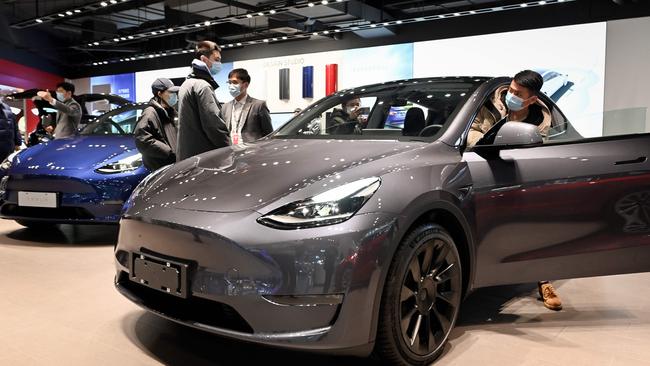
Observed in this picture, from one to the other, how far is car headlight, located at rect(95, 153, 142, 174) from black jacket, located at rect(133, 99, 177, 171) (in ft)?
0.48

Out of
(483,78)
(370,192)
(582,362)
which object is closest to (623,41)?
(483,78)

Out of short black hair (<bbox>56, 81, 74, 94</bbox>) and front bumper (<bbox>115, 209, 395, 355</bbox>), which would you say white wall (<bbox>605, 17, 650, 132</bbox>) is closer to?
short black hair (<bbox>56, 81, 74, 94</bbox>)

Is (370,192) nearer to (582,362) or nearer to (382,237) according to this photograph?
(382,237)

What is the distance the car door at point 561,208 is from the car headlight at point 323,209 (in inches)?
24.2

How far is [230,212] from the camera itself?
175cm

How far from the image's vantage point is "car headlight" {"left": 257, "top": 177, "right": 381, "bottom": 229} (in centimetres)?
170

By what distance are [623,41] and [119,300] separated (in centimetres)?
732

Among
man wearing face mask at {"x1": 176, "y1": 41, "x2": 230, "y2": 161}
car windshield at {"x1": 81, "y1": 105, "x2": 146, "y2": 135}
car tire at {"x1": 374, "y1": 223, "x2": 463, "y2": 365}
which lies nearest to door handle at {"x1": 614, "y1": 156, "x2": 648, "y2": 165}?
car tire at {"x1": 374, "y1": 223, "x2": 463, "y2": 365}

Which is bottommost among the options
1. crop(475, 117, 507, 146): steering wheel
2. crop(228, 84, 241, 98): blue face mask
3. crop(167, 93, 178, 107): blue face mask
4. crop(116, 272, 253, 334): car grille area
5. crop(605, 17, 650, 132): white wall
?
crop(116, 272, 253, 334): car grille area

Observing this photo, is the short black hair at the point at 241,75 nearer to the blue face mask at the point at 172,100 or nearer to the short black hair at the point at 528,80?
the blue face mask at the point at 172,100

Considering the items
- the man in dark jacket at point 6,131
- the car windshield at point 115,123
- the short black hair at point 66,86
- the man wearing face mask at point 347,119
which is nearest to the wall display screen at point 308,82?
the short black hair at point 66,86

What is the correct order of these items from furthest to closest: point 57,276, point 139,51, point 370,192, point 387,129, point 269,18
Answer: point 139,51 < point 269,18 < point 57,276 < point 387,129 < point 370,192

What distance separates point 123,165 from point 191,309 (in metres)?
2.39

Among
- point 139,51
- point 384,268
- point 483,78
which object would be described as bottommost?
point 384,268
